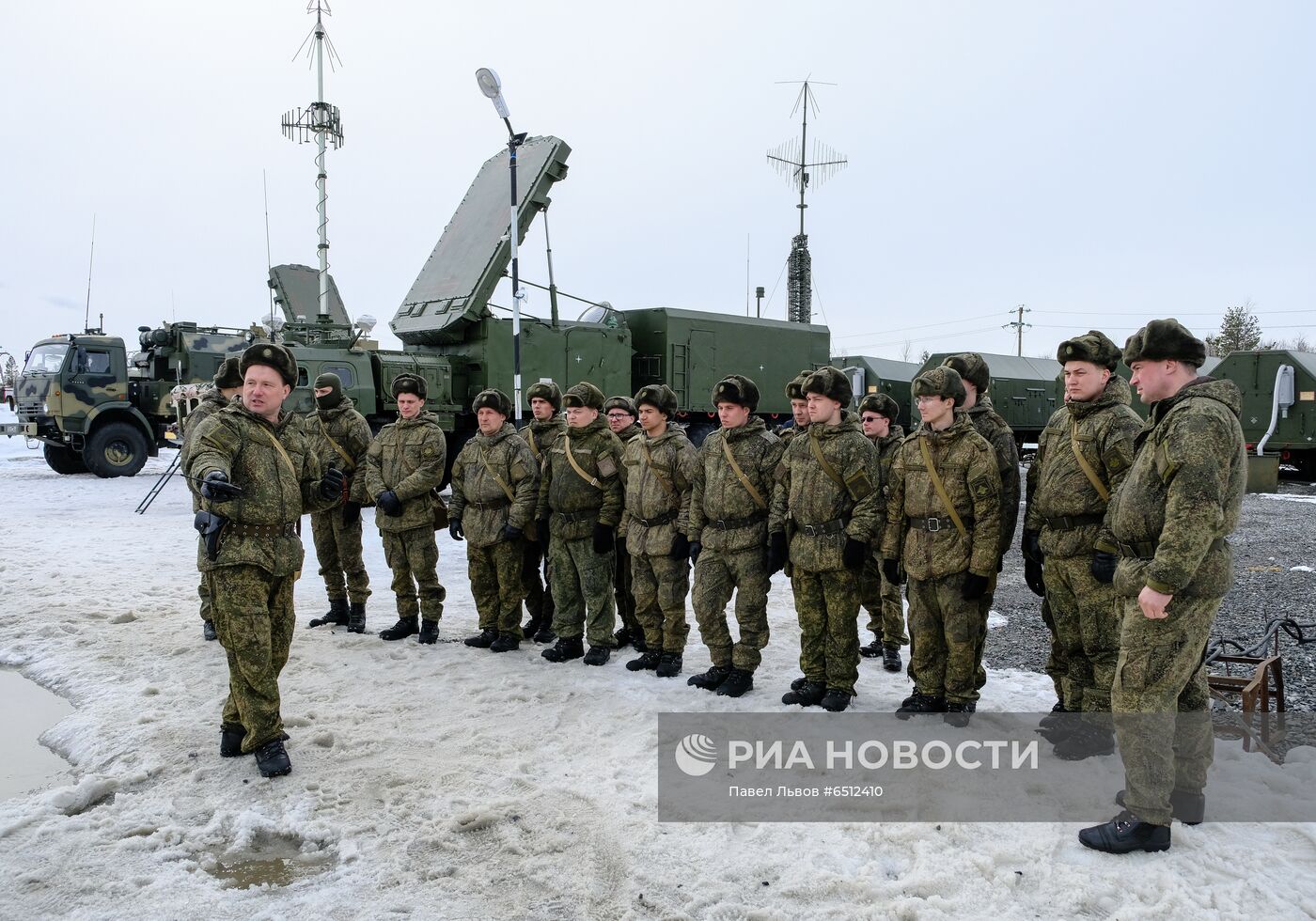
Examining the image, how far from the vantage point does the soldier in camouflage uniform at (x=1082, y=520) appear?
3654mm

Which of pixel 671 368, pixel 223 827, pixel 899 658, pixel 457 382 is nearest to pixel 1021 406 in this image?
pixel 671 368

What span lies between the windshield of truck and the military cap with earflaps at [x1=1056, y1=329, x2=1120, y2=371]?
54.2 ft

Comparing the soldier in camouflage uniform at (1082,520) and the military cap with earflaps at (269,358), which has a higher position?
the military cap with earflaps at (269,358)

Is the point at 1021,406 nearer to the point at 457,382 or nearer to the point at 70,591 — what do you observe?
the point at 457,382

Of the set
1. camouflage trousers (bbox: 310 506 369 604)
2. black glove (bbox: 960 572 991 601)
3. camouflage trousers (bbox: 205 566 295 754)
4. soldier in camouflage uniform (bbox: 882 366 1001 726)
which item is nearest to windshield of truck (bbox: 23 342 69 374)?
camouflage trousers (bbox: 310 506 369 604)

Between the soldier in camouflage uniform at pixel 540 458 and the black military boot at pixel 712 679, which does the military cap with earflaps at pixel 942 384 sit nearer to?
the black military boot at pixel 712 679

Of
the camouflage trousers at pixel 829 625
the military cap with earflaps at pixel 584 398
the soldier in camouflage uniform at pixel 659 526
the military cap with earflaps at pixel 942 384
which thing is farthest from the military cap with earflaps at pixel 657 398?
the military cap with earflaps at pixel 942 384

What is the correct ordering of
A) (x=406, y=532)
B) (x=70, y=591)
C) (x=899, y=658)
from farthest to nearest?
1. (x=70, y=591)
2. (x=406, y=532)
3. (x=899, y=658)

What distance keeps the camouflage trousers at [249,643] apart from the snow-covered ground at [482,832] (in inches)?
8.2

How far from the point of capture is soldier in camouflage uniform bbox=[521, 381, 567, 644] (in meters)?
5.88

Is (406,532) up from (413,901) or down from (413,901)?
up

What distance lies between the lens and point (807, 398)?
459cm

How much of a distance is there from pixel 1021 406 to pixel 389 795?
67.9 ft

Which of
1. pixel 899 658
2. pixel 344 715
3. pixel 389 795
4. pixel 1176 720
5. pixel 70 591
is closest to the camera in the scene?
pixel 1176 720
